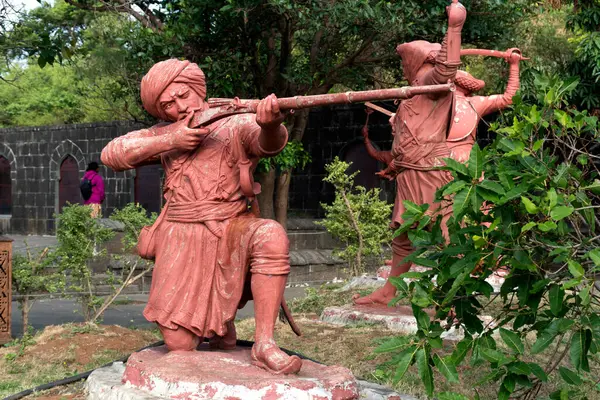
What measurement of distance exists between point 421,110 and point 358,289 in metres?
3.23

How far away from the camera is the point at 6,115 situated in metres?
28.6

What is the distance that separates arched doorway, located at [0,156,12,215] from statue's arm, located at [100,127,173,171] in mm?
18971

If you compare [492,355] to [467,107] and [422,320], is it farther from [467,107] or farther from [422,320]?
[467,107]

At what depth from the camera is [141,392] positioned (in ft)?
15.0

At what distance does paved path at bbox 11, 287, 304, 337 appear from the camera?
969 centimetres

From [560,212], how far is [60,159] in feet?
62.3

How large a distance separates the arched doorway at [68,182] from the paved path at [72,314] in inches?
362

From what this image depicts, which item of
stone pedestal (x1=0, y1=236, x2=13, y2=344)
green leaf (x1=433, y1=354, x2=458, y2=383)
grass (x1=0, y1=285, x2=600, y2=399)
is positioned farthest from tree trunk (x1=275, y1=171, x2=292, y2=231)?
green leaf (x1=433, y1=354, x2=458, y2=383)

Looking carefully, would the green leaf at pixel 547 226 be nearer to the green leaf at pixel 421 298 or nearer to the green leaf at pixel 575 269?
the green leaf at pixel 575 269

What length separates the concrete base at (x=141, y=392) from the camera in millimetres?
4289

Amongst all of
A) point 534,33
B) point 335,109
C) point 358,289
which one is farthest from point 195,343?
point 534,33

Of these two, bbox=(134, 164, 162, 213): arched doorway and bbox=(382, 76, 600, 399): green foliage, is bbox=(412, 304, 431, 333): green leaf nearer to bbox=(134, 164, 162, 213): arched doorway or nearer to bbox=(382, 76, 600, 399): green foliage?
bbox=(382, 76, 600, 399): green foliage

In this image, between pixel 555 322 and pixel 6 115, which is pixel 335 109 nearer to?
pixel 555 322

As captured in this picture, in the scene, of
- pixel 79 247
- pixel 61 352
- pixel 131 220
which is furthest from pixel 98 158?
pixel 61 352
